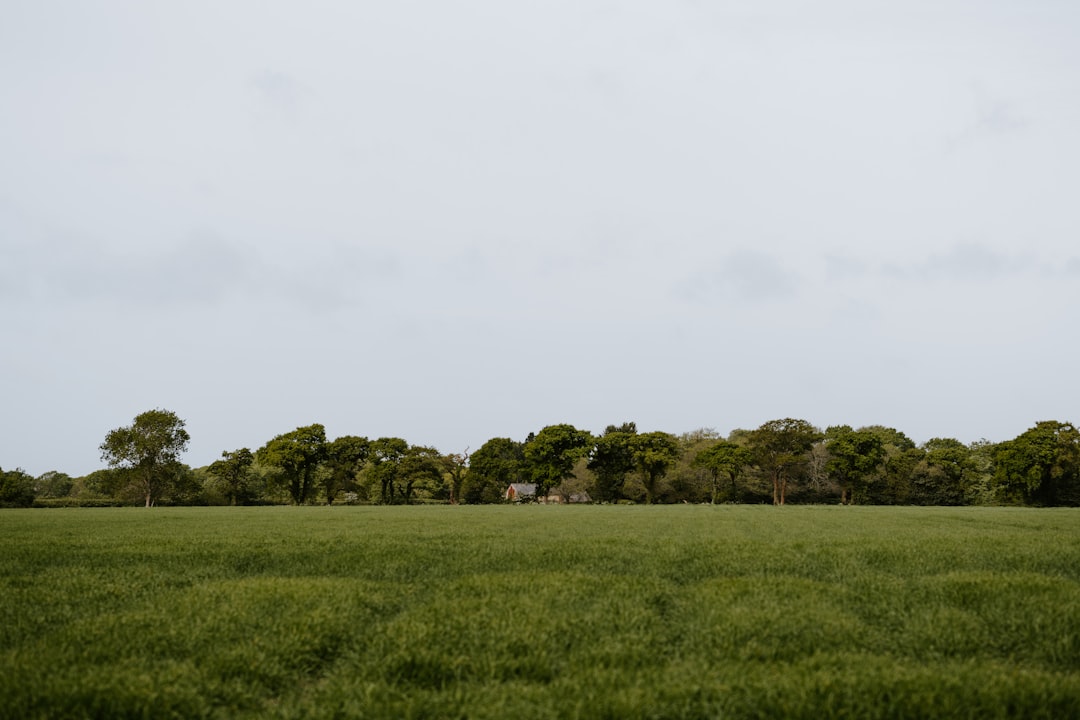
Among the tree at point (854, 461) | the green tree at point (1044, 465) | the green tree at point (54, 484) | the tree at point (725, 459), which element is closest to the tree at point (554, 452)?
the tree at point (725, 459)

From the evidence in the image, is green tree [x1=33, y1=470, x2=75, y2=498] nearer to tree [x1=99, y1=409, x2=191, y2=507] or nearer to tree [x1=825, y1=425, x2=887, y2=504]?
tree [x1=99, y1=409, x2=191, y2=507]

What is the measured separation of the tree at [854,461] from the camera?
91000mm

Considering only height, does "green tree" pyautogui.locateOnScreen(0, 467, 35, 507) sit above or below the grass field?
below

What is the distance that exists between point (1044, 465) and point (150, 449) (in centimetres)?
12158

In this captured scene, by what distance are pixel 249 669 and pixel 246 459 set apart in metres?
100.0

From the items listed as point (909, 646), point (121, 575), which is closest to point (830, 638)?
point (909, 646)

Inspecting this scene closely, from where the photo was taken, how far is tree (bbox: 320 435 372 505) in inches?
3907

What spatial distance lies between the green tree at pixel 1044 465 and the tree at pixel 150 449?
115 m

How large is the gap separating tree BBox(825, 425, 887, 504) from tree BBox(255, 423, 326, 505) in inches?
3138

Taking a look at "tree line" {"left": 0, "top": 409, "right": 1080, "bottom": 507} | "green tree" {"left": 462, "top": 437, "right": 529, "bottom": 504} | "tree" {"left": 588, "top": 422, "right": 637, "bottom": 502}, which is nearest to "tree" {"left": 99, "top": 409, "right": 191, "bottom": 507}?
"tree line" {"left": 0, "top": 409, "right": 1080, "bottom": 507}

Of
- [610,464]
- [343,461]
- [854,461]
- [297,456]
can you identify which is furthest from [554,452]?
[854,461]

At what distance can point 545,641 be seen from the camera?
22.8ft

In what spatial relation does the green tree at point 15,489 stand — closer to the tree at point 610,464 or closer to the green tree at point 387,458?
the green tree at point 387,458

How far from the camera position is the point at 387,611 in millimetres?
8539
